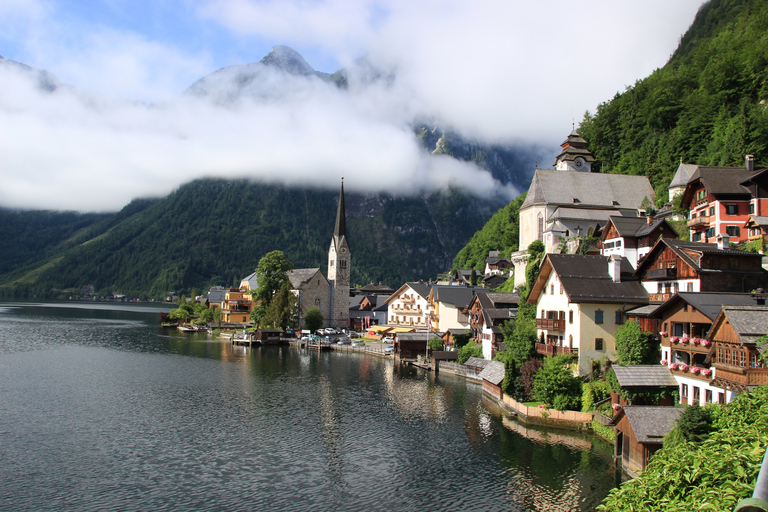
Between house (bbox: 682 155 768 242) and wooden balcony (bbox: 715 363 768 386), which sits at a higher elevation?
house (bbox: 682 155 768 242)

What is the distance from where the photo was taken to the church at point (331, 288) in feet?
397

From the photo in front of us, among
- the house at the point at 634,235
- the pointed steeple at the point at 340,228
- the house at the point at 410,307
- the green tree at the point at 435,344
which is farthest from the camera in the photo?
the pointed steeple at the point at 340,228

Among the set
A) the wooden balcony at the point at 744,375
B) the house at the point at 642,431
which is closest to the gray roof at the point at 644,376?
the house at the point at 642,431

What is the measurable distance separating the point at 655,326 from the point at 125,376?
5461cm

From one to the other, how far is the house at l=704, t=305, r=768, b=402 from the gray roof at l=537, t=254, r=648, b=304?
13.0 meters

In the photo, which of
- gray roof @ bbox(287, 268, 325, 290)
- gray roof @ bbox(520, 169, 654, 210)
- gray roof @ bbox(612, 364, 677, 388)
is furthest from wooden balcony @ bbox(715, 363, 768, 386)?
gray roof @ bbox(287, 268, 325, 290)

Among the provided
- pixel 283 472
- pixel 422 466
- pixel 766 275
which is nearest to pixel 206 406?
pixel 283 472

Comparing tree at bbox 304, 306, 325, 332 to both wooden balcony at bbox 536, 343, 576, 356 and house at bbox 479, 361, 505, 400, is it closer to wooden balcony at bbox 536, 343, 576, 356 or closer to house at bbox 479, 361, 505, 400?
house at bbox 479, 361, 505, 400

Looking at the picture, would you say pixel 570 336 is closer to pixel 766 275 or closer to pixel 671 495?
pixel 766 275

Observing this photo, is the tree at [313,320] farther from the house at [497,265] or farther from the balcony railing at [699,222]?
the balcony railing at [699,222]

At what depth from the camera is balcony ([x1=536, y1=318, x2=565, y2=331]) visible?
45.7 metres

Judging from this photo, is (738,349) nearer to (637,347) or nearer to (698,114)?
(637,347)

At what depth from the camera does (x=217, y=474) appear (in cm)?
3064

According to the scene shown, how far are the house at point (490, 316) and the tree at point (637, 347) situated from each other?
21.7 metres
